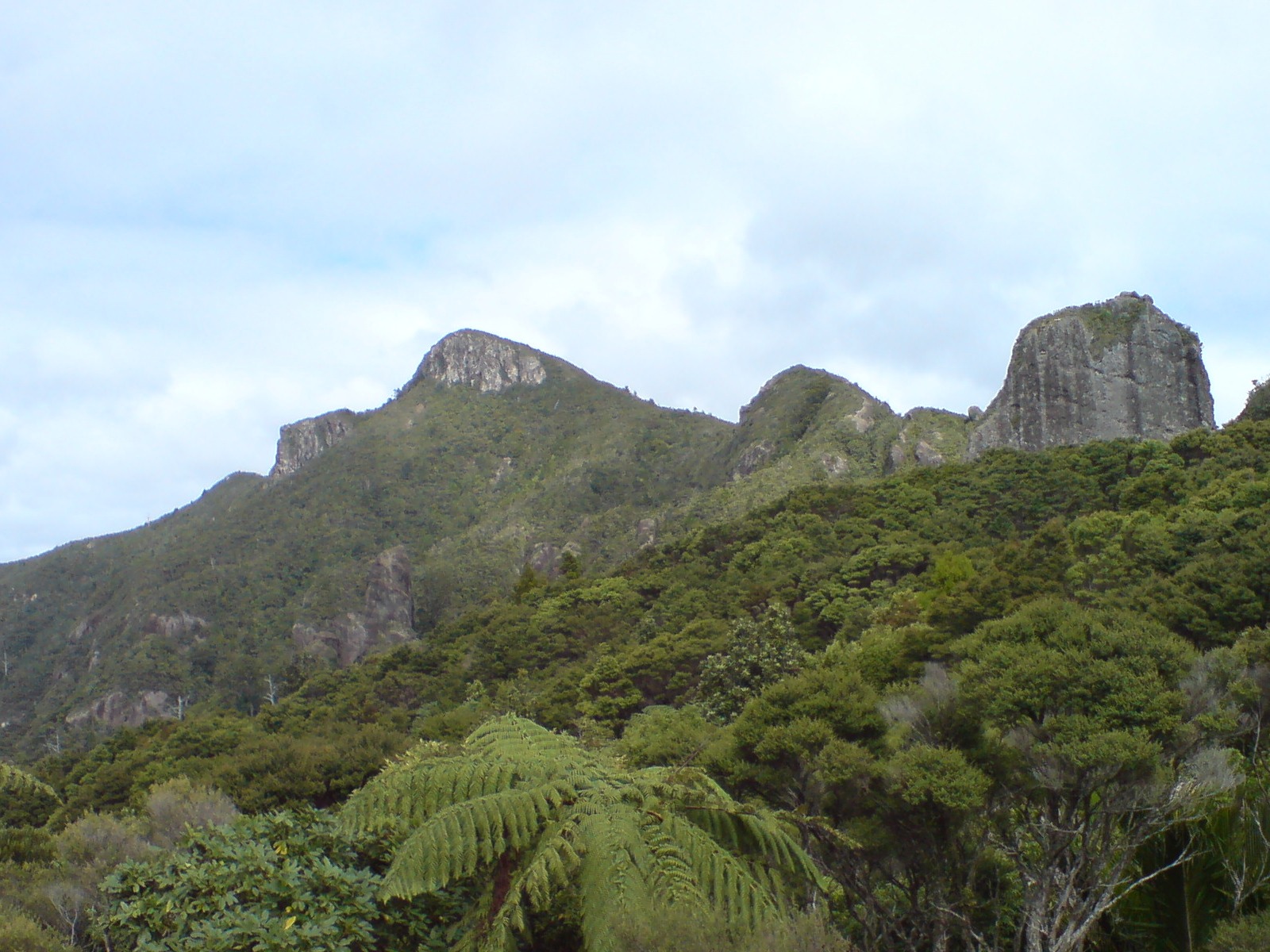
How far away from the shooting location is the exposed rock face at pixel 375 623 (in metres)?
85.2

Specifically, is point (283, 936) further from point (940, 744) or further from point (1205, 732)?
point (1205, 732)

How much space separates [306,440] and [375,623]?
69.8 metres

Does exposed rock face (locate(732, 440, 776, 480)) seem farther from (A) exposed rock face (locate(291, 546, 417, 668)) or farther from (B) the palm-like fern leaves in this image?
(B) the palm-like fern leaves

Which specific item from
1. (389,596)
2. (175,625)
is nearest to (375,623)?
(389,596)

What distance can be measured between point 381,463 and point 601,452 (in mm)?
31245

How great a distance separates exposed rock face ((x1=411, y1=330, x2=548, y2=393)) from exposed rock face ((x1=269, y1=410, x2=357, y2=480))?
16205mm

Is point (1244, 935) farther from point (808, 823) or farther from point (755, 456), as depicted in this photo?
point (755, 456)

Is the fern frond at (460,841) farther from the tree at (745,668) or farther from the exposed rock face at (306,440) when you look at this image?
the exposed rock face at (306,440)

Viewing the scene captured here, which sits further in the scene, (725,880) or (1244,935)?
(1244,935)

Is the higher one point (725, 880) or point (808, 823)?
point (725, 880)

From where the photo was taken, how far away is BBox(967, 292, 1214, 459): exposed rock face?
198ft

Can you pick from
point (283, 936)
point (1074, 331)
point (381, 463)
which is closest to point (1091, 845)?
point (283, 936)

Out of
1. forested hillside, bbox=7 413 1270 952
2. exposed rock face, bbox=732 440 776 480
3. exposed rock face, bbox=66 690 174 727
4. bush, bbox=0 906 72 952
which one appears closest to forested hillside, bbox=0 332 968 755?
exposed rock face, bbox=66 690 174 727

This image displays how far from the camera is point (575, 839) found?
589cm
